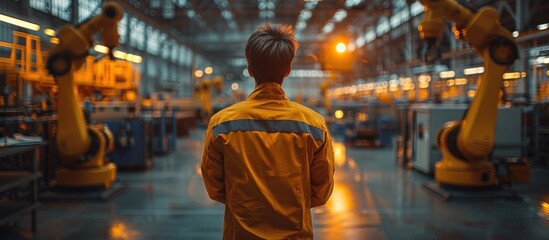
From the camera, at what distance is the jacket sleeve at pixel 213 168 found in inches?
72.9

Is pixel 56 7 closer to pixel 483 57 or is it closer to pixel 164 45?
pixel 483 57

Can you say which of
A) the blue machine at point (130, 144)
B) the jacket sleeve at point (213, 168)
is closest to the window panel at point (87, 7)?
the blue machine at point (130, 144)

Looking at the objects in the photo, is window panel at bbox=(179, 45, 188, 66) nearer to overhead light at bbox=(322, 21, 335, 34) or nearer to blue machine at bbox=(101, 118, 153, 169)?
overhead light at bbox=(322, 21, 335, 34)

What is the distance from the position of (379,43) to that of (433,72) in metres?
11.9

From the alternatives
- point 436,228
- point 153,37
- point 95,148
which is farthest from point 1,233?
point 153,37

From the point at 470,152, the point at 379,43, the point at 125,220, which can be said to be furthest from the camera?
the point at 379,43

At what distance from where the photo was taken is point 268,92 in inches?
73.0

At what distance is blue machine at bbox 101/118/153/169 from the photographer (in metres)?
9.96

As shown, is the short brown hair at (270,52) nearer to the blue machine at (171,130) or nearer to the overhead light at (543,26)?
the overhead light at (543,26)

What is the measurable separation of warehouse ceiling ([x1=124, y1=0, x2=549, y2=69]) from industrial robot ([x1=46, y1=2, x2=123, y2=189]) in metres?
7.10

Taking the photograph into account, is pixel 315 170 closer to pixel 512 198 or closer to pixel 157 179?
pixel 512 198

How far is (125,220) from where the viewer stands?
580 cm

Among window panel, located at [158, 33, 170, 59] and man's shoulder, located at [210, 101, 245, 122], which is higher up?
window panel, located at [158, 33, 170, 59]

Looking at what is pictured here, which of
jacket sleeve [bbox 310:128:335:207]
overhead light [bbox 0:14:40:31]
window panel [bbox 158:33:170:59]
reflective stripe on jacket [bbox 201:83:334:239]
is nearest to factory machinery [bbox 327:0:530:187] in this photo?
jacket sleeve [bbox 310:128:335:207]
